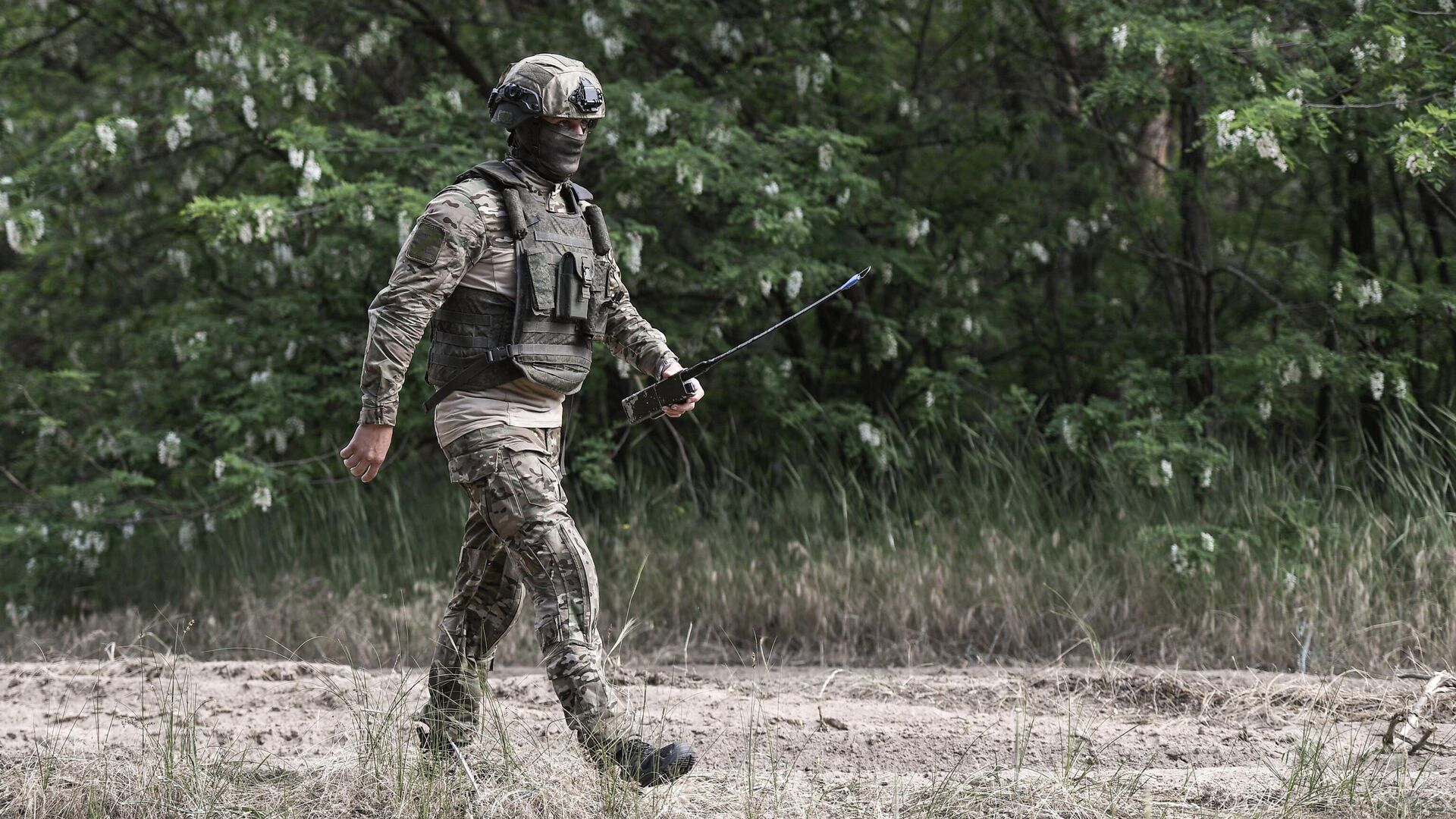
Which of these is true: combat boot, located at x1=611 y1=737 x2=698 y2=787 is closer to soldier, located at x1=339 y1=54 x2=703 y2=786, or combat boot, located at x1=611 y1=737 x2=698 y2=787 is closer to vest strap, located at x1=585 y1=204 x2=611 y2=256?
soldier, located at x1=339 y1=54 x2=703 y2=786

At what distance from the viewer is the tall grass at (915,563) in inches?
226

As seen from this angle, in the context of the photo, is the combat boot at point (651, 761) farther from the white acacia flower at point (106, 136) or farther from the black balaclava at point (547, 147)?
the white acacia flower at point (106, 136)

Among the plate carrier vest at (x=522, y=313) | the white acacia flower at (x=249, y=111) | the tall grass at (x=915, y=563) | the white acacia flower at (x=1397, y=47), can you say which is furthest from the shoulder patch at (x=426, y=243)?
the white acacia flower at (x=1397, y=47)

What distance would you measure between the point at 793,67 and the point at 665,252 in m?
1.34

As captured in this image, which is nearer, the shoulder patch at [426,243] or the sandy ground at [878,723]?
the shoulder patch at [426,243]

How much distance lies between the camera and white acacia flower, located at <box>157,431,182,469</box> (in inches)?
286

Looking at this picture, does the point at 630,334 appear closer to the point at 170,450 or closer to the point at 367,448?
the point at 367,448

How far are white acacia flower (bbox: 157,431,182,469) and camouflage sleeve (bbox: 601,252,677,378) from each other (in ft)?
13.8

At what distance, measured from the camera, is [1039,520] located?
22.1 feet

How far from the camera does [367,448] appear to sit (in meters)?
3.45

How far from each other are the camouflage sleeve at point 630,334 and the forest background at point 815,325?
7.11 ft

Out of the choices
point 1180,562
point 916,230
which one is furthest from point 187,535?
point 1180,562

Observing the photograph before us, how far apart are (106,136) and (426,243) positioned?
4223 millimetres

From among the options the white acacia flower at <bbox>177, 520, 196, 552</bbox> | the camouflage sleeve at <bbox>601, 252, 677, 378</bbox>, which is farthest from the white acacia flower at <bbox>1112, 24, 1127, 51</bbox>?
the white acacia flower at <bbox>177, 520, 196, 552</bbox>
